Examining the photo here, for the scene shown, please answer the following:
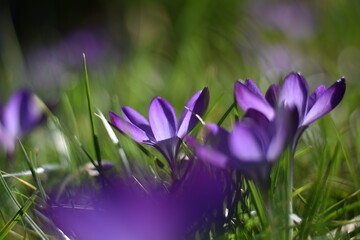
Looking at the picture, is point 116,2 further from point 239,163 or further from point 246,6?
point 239,163

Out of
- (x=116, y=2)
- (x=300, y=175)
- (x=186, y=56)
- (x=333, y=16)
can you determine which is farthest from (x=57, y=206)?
(x=116, y=2)

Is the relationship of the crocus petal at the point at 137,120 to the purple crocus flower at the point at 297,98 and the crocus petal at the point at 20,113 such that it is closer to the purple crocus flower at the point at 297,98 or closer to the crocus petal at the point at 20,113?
the purple crocus flower at the point at 297,98

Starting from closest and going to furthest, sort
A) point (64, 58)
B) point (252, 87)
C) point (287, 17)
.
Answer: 1. point (252, 87)
2. point (64, 58)
3. point (287, 17)

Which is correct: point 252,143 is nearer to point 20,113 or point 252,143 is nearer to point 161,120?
point 161,120

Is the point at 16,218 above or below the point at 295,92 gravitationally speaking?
below

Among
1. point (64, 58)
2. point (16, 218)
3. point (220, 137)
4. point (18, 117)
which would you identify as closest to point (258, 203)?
point (220, 137)

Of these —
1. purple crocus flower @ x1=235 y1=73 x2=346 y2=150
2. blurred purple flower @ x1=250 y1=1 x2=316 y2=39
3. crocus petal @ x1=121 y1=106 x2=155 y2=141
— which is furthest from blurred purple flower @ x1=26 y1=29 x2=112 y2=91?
purple crocus flower @ x1=235 y1=73 x2=346 y2=150

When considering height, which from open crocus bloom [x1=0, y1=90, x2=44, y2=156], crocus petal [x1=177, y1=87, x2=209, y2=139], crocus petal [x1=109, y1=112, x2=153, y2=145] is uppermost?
crocus petal [x1=177, y1=87, x2=209, y2=139]

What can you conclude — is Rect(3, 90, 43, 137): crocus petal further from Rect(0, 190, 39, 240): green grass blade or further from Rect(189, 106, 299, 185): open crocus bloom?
Rect(189, 106, 299, 185): open crocus bloom
